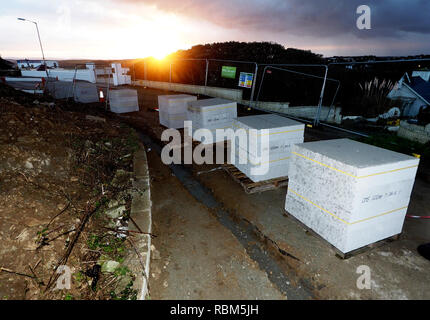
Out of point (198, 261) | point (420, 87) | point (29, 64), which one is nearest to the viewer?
point (198, 261)

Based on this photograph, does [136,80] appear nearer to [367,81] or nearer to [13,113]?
[13,113]

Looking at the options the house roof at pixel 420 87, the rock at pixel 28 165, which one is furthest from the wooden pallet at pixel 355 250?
the house roof at pixel 420 87

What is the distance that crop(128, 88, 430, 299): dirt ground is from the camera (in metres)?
2.91

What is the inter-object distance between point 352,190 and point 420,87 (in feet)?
126

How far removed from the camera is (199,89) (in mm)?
17891

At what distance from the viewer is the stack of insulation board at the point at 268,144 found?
15.9 ft

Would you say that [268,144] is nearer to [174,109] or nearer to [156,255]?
[156,255]

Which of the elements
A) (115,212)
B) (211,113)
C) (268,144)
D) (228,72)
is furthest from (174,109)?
(228,72)

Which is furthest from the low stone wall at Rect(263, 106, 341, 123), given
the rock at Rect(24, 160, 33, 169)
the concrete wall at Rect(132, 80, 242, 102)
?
the rock at Rect(24, 160, 33, 169)

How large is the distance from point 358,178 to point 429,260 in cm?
195

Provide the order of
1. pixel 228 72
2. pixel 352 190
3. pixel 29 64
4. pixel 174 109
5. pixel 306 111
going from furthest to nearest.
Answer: pixel 29 64
pixel 306 111
pixel 228 72
pixel 174 109
pixel 352 190

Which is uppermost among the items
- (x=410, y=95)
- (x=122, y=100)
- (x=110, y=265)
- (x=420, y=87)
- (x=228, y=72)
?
(x=228, y=72)

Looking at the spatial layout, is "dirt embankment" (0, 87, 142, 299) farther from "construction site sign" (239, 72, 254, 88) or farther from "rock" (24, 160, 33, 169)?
"construction site sign" (239, 72, 254, 88)

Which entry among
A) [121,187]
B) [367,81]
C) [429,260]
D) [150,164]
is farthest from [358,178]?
[367,81]
